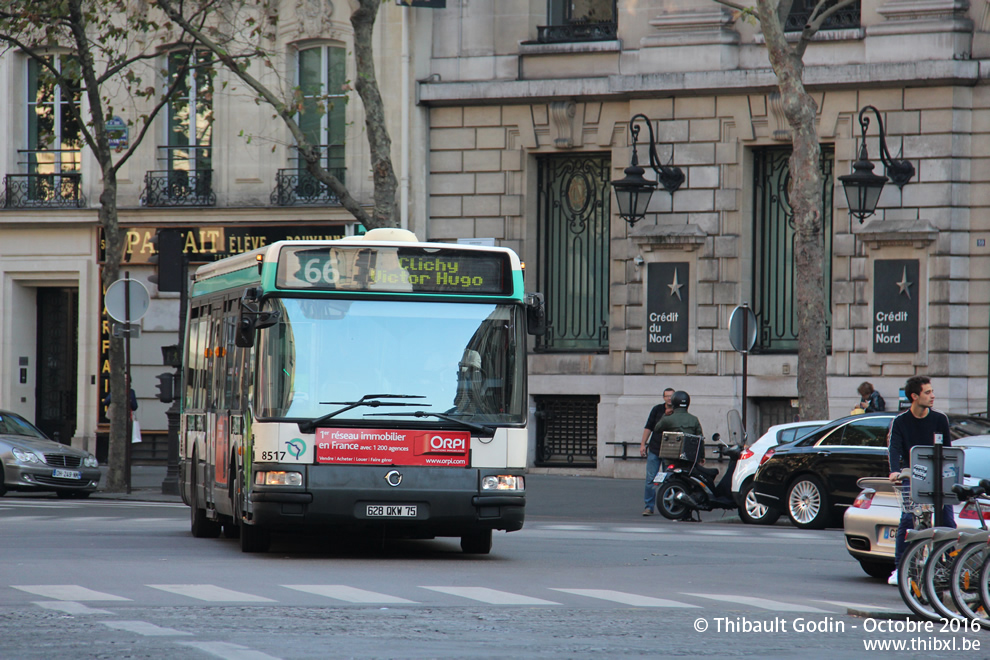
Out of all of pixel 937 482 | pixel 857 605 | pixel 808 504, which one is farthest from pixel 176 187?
pixel 937 482

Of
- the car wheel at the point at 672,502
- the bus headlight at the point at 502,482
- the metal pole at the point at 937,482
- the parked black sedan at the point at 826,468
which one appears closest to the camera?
the metal pole at the point at 937,482

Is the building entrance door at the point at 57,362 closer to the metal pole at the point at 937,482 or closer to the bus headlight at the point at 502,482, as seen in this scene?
the bus headlight at the point at 502,482

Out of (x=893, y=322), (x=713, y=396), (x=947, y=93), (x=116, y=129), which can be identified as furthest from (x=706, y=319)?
(x=116, y=129)

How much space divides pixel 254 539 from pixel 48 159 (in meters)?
19.8

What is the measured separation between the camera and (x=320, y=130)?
30391mm

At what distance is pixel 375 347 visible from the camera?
13320mm

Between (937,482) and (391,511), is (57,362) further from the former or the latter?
(937,482)

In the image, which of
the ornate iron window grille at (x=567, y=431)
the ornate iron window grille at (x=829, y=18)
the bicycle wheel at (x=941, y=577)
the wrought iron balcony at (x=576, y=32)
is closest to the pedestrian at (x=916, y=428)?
the bicycle wheel at (x=941, y=577)

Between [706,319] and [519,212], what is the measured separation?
158 inches

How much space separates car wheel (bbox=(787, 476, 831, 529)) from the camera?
1908 centimetres

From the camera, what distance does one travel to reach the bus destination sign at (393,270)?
44.2 ft

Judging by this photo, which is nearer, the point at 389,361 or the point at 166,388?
the point at 389,361

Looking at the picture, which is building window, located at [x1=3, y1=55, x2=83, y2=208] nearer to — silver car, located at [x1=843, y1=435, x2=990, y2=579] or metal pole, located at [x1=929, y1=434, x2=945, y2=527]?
silver car, located at [x1=843, y1=435, x2=990, y2=579]

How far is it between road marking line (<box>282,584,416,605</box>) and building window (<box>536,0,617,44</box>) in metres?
18.3
